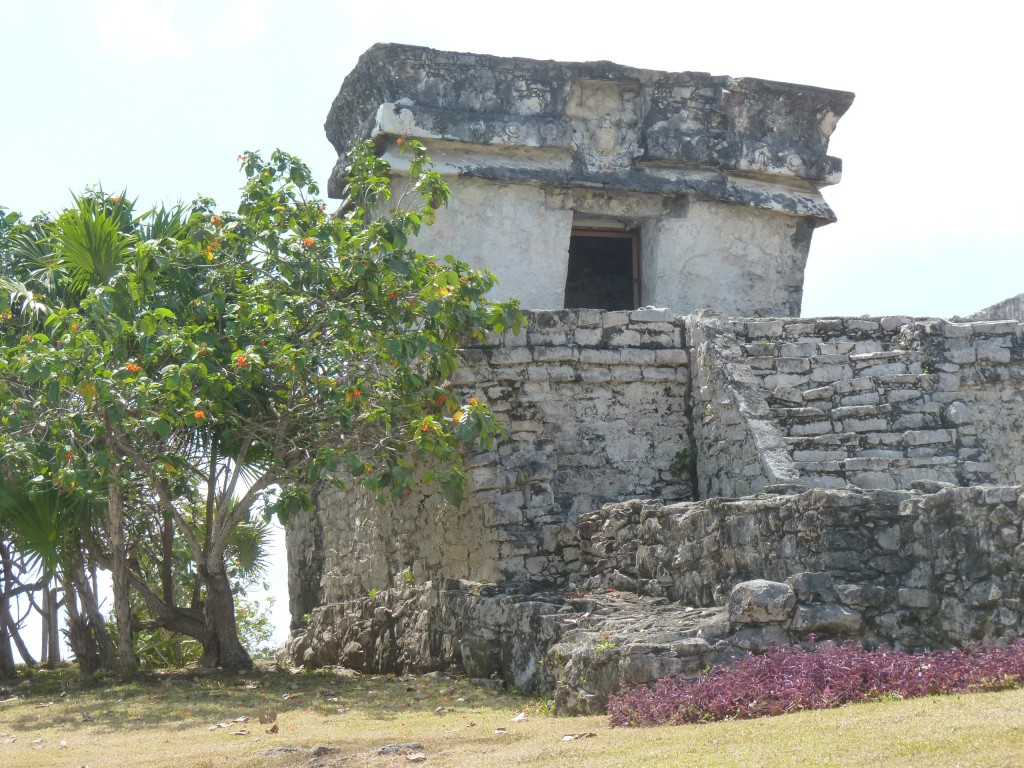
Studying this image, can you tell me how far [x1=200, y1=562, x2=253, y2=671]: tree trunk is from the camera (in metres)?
10.1

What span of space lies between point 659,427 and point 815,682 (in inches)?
174

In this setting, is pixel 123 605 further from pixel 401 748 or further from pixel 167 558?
pixel 401 748

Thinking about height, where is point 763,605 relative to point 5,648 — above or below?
above

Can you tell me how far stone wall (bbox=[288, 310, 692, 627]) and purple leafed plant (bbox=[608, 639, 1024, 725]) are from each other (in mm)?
3384

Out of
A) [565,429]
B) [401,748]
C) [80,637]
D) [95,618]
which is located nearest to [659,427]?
[565,429]

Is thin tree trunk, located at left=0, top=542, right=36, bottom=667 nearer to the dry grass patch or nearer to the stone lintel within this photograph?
the dry grass patch

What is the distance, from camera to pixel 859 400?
9664mm

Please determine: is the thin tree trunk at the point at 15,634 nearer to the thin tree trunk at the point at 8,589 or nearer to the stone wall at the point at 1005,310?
the thin tree trunk at the point at 8,589

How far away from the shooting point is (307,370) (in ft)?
31.3

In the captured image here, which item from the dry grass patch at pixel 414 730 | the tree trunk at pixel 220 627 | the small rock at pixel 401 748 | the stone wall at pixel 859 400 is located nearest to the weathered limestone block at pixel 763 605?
the dry grass patch at pixel 414 730

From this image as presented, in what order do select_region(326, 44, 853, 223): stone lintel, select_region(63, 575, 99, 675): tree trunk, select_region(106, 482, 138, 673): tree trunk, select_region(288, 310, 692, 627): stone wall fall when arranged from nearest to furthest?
1. select_region(288, 310, 692, 627): stone wall
2. select_region(106, 482, 138, 673): tree trunk
3. select_region(63, 575, 99, 675): tree trunk
4. select_region(326, 44, 853, 223): stone lintel

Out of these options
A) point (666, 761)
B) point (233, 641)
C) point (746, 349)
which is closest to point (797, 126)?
point (746, 349)

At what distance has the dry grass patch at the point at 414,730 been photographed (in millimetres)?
4766

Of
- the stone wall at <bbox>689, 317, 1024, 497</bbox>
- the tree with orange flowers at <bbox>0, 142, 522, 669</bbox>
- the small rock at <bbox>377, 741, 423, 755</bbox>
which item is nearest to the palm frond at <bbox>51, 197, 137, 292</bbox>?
the tree with orange flowers at <bbox>0, 142, 522, 669</bbox>
